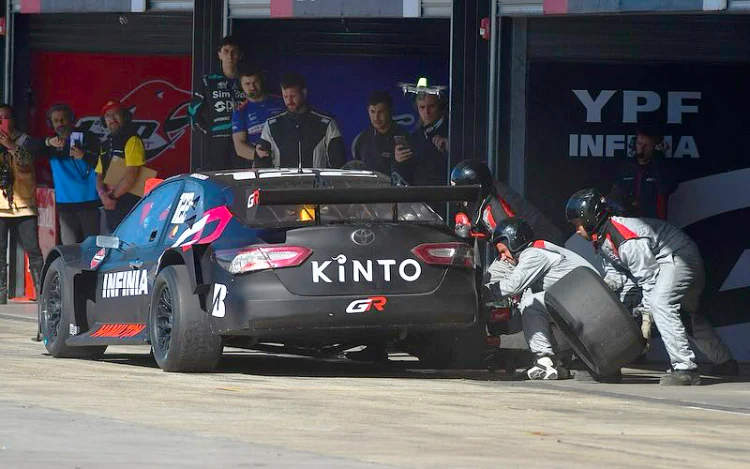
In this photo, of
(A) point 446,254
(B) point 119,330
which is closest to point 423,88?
(B) point 119,330

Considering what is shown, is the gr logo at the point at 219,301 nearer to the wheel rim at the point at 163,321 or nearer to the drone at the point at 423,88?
the wheel rim at the point at 163,321

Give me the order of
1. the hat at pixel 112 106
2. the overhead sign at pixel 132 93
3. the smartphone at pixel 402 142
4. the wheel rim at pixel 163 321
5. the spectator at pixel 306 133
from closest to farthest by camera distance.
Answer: the wheel rim at pixel 163 321 < the smartphone at pixel 402 142 < the spectator at pixel 306 133 < the hat at pixel 112 106 < the overhead sign at pixel 132 93

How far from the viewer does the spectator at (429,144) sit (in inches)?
705

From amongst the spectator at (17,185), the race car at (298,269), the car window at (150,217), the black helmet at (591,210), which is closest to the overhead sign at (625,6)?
the black helmet at (591,210)

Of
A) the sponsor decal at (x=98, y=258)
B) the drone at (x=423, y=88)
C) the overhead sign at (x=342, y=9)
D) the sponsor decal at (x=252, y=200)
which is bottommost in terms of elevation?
the sponsor decal at (x=98, y=258)

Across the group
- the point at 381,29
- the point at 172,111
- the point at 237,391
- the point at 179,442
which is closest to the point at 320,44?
the point at 381,29

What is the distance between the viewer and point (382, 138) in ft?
60.2

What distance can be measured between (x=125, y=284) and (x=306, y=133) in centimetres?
564

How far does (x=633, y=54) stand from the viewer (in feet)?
51.4

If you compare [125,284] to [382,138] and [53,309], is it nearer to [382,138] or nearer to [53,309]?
[53,309]

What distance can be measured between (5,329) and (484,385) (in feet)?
21.3

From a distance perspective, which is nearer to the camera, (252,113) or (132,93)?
(252,113)

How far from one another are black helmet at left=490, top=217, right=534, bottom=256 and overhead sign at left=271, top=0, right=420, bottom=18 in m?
4.58

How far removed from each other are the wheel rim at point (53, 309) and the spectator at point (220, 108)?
508 centimetres
